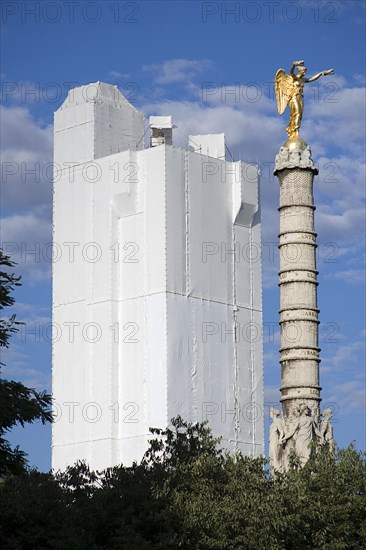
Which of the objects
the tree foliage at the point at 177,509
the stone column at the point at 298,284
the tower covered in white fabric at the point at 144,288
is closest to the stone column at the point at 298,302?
the stone column at the point at 298,284

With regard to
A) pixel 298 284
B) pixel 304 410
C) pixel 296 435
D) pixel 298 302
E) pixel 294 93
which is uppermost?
pixel 294 93

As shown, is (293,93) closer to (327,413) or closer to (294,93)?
(294,93)

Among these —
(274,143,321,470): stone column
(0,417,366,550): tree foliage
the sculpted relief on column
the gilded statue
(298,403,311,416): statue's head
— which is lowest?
(0,417,366,550): tree foliage

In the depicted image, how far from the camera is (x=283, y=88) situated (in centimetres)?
4934

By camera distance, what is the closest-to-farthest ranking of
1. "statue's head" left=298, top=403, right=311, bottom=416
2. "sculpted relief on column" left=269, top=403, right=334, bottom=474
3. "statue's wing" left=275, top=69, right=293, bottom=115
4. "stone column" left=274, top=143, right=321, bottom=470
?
1. "sculpted relief on column" left=269, top=403, right=334, bottom=474
2. "statue's head" left=298, top=403, right=311, bottom=416
3. "stone column" left=274, top=143, right=321, bottom=470
4. "statue's wing" left=275, top=69, right=293, bottom=115

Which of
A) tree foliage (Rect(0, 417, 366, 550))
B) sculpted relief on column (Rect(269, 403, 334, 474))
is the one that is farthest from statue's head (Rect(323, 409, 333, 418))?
tree foliage (Rect(0, 417, 366, 550))

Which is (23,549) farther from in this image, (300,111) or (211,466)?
(300,111)

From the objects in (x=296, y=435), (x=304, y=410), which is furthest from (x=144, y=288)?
(x=296, y=435)

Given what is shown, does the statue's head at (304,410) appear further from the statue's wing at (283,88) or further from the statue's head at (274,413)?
the statue's wing at (283,88)

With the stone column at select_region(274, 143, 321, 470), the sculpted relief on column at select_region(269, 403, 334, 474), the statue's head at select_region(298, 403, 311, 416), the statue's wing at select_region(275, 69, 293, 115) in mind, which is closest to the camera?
the sculpted relief on column at select_region(269, 403, 334, 474)

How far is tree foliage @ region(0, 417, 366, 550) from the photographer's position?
3159 cm

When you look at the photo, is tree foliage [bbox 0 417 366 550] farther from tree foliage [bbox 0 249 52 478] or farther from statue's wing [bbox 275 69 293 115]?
statue's wing [bbox 275 69 293 115]

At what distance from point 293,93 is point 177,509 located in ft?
71.9

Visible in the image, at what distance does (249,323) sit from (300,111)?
14607 millimetres
